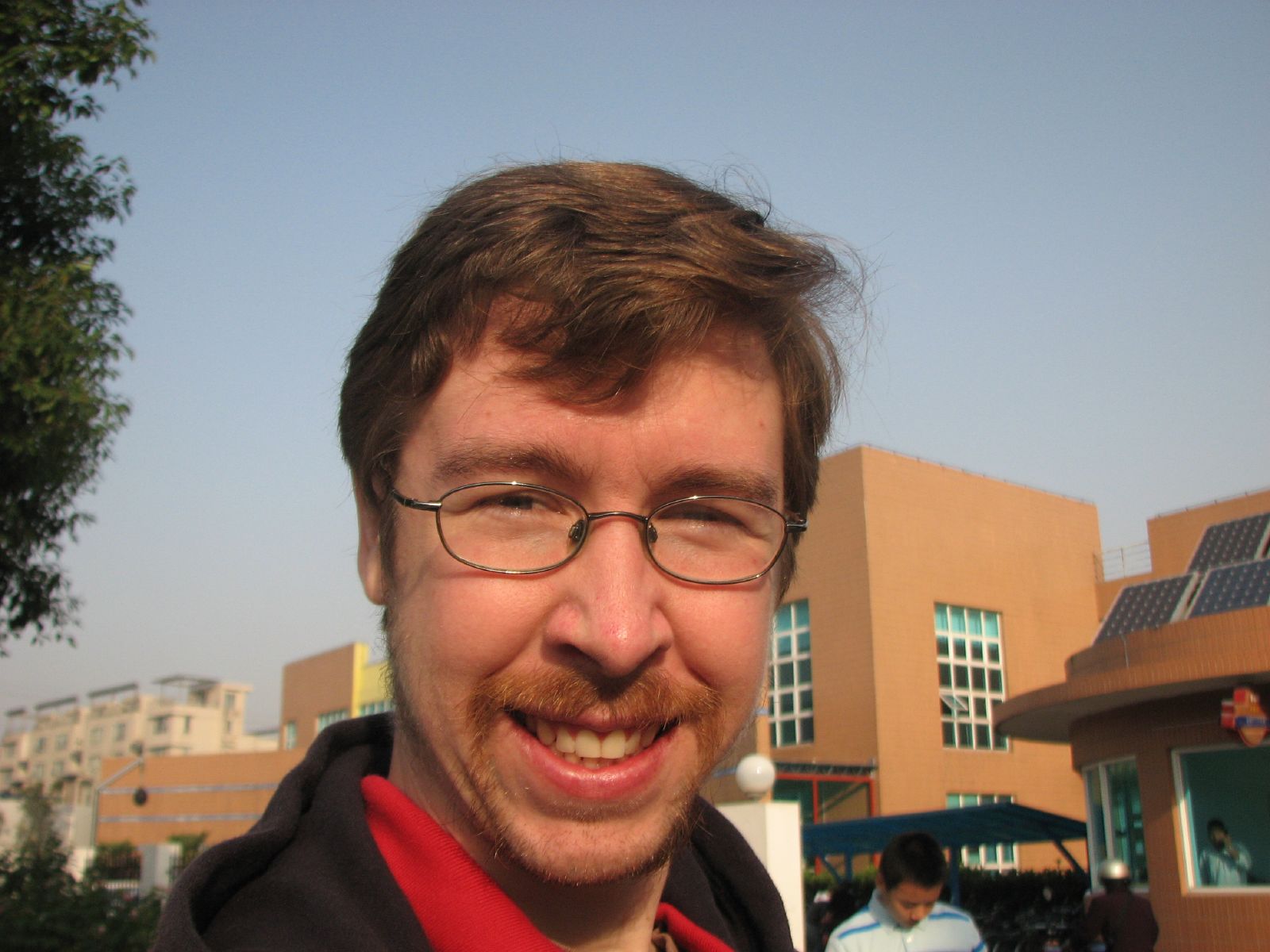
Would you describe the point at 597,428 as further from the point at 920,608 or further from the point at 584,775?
the point at 920,608

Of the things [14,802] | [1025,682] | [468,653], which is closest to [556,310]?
[468,653]

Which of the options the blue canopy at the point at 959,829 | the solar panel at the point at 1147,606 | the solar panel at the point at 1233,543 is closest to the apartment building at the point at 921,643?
the blue canopy at the point at 959,829

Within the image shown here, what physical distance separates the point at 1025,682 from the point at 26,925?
32.1 m

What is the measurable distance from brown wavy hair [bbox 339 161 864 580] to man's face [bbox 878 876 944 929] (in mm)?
4633

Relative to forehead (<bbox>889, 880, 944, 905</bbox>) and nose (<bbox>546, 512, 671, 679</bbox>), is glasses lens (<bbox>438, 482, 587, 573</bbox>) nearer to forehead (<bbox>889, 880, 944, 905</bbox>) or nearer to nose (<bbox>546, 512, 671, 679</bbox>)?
nose (<bbox>546, 512, 671, 679</bbox>)

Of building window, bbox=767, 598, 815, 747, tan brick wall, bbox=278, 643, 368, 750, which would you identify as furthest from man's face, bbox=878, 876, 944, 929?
tan brick wall, bbox=278, 643, 368, 750

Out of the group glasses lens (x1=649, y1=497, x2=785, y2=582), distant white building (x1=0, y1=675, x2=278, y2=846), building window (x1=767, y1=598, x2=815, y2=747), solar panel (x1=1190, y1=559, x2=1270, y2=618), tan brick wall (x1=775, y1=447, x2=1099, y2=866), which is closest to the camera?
glasses lens (x1=649, y1=497, x2=785, y2=582)

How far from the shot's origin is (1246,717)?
12.2m

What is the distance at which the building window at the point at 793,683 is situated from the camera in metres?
33.2

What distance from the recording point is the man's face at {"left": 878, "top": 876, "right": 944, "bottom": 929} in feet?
18.9

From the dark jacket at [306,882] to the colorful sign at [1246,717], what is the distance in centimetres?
1273

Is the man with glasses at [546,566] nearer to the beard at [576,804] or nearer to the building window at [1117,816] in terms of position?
the beard at [576,804]

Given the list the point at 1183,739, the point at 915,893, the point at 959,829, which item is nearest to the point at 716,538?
the point at 915,893

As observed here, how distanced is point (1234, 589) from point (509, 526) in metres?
14.7
